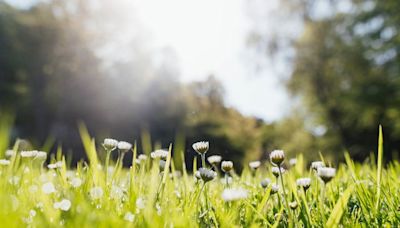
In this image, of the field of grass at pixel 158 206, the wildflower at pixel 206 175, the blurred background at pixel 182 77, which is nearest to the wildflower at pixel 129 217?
the field of grass at pixel 158 206

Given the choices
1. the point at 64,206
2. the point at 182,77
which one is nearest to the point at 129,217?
the point at 64,206

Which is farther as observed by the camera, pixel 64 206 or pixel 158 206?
pixel 158 206

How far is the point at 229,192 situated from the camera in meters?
1.11

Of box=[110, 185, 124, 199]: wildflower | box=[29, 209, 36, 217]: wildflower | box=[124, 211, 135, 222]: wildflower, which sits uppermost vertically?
box=[110, 185, 124, 199]: wildflower

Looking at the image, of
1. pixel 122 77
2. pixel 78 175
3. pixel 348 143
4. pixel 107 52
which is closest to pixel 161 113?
pixel 122 77

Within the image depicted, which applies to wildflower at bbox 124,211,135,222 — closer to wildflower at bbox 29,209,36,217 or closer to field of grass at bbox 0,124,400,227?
field of grass at bbox 0,124,400,227

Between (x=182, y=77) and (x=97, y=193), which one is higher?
(x=182, y=77)

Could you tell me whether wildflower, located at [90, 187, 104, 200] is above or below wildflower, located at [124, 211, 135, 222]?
above

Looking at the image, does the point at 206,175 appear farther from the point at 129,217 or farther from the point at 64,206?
the point at 64,206

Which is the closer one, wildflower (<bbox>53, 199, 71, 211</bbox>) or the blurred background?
wildflower (<bbox>53, 199, 71, 211</bbox>)

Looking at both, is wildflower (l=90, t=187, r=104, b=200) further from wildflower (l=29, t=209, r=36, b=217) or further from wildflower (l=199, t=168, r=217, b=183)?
wildflower (l=199, t=168, r=217, b=183)

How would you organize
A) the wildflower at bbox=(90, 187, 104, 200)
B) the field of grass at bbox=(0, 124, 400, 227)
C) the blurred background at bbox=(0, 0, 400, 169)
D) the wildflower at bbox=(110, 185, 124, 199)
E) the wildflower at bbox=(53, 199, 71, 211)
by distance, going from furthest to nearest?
the blurred background at bbox=(0, 0, 400, 169) < the wildflower at bbox=(110, 185, 124, 199) < the wildflower at bbox=(90, 187, 104, 200) < the wildflower at bbox=(53, 199, 71, 211) < the field of grass at bbox=(0, 124, 400, 227)

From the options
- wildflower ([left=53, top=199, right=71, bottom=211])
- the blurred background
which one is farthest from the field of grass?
the blurred background

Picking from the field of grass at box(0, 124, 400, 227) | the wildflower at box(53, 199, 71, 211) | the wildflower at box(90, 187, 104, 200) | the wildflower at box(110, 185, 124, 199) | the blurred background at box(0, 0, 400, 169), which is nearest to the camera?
the field of grass at box(0, 124, 400, 227)
